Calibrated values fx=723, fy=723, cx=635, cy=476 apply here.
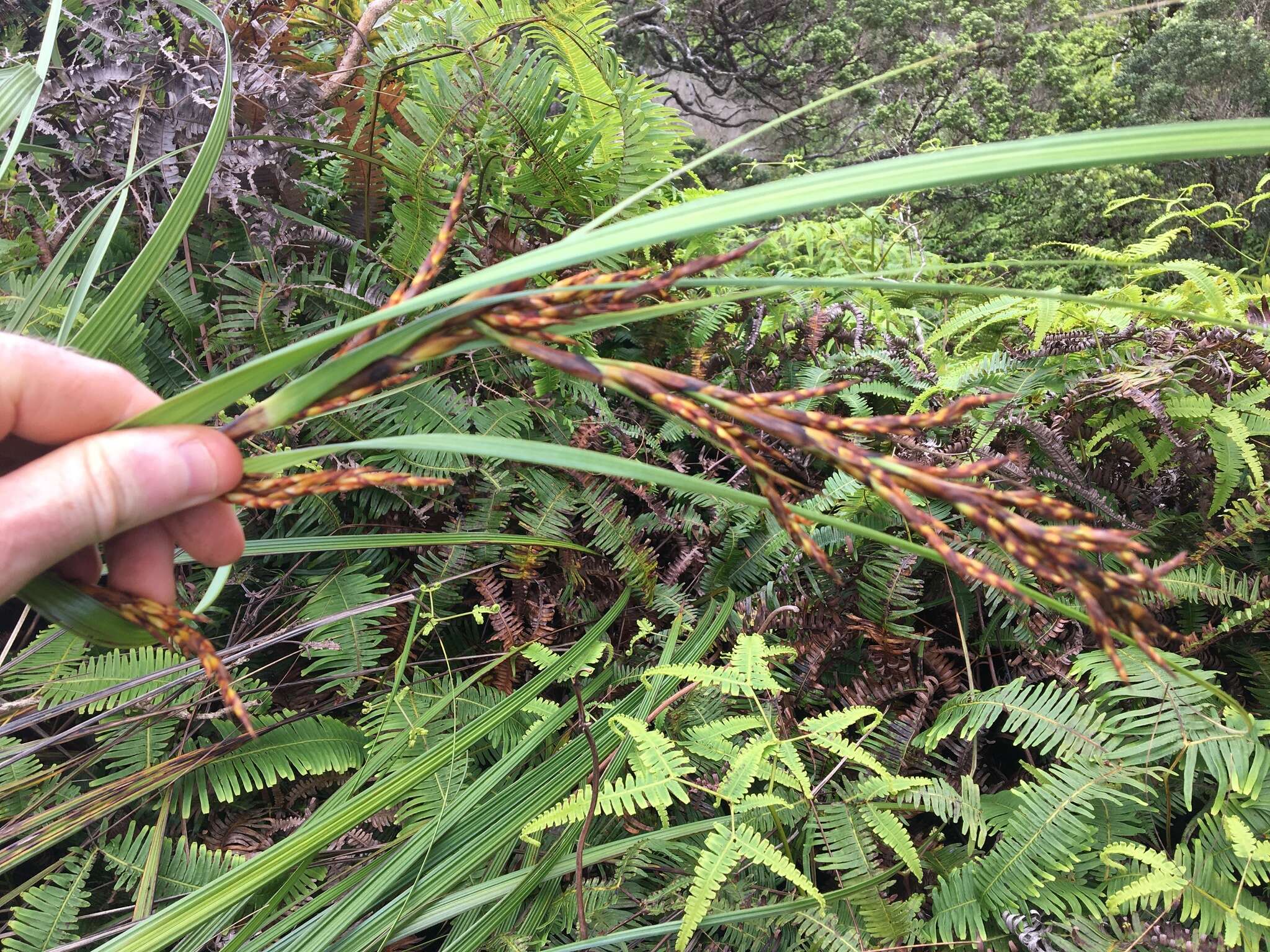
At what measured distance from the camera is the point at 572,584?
1.22 metres

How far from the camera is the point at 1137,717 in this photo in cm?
98

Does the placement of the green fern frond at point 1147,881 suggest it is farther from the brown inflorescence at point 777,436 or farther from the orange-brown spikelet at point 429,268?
the orange-brown spikelet at point 429,268

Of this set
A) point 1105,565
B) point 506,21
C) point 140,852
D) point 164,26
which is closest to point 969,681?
point 1105,565

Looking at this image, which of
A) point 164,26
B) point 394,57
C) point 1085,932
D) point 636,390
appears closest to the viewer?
point 636,390

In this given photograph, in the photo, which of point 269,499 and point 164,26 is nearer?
point 269,499

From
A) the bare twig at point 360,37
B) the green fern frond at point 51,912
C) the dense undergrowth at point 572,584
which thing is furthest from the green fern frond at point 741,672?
the bare twig at point 360,37

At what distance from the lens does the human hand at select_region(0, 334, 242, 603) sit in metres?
0.58

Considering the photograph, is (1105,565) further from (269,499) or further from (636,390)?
(269,499)

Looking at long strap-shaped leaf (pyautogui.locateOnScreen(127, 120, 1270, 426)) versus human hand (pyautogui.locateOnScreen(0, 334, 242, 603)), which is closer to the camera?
long strap-shaped leaf (pyautogui.locateOnScreen(127, 120, 1270, 426))

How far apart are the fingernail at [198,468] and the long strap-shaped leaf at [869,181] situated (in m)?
0.16

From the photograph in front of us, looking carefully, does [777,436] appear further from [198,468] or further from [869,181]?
[198,468]

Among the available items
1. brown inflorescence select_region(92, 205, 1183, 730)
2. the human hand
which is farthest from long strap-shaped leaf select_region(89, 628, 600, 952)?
brown inflorescence select_region(92, 205, 1183, 730)

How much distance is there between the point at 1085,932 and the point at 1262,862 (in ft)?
0.78

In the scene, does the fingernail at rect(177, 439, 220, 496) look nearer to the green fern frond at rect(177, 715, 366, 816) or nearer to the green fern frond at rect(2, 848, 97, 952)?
the green fern frond at rect(177, 715, 366, 816)
